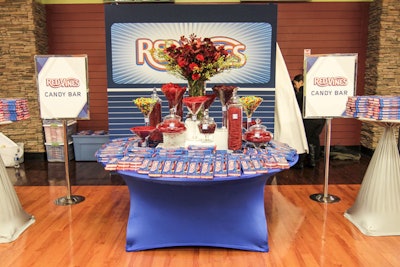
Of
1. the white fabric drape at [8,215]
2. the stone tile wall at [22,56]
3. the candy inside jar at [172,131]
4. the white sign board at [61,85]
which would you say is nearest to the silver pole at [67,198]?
the white sign board at [61,85]

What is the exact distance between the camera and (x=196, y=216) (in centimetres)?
316

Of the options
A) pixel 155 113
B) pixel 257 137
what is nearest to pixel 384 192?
pixel 257 137

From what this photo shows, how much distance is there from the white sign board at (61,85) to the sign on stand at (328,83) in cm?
249

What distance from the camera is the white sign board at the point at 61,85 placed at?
13.9 feet

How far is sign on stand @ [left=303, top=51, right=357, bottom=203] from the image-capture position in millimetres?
4266

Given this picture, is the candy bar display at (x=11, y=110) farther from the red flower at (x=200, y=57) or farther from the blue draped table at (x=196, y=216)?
the red flower at (x=200, y=57)

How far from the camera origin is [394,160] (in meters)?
3.54

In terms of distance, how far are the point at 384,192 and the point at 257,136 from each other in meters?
1.29

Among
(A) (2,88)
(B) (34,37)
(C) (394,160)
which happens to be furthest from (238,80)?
(A) (2,88)

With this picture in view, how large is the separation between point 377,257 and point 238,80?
318 centimetres

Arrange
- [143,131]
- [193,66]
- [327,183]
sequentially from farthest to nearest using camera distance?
[327,183] < [143,131] < [193,66]

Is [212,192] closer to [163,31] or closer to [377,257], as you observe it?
[377,257]

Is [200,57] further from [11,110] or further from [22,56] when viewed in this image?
[22,56]

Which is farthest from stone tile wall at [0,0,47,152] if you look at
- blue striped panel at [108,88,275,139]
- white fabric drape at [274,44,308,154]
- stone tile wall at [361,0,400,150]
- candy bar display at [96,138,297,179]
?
stone tile wall at [361,0,400,150]
